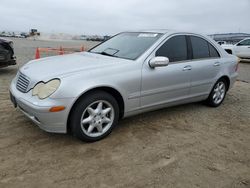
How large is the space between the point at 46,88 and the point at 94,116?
2.38ft

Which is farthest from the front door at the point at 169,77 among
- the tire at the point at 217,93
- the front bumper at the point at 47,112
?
the front bumper at the point at 47,112

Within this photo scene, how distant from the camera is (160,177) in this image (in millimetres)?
2912

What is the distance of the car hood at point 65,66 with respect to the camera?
3461mm

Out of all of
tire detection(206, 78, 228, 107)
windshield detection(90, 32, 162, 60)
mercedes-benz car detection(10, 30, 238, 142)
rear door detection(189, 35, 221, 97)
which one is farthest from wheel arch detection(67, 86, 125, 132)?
tire detection(206, 78, 228, 107)

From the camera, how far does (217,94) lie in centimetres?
551

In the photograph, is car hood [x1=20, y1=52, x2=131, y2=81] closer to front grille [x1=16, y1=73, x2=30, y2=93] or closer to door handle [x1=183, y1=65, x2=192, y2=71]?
front grille [x1=16, y1=73, x2=30, y2=93]

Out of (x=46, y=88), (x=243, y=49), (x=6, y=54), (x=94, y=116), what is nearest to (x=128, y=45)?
(x=94, y=116)

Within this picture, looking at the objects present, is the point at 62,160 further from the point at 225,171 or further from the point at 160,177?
the point at 225,171

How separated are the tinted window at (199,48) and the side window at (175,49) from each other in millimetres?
245

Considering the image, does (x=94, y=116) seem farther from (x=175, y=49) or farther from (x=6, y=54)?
(x=6, y=54)

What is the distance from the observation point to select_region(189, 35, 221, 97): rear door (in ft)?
15.7

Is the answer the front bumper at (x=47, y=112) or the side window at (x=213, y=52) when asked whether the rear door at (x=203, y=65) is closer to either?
the side window at (x=213, y=52)

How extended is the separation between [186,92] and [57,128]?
94.7 inches

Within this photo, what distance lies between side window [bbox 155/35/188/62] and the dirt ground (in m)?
1.08
